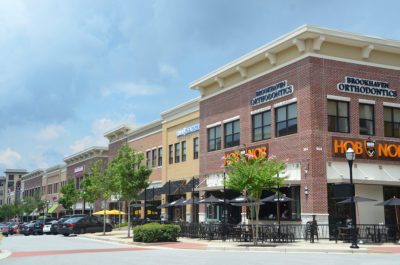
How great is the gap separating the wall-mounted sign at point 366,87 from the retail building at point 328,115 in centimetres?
6

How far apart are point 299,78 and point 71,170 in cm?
5610

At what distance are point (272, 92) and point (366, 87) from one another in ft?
18.3

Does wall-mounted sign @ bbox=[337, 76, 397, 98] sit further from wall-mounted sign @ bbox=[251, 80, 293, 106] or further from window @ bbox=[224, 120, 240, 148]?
window @ bbox=[224, 120, 240, 148]

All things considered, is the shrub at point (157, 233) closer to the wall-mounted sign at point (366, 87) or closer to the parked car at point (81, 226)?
the wall-mounted sign at point (366, 87)

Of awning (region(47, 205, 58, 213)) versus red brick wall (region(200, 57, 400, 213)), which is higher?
red brick wall (region(200, 57, 400, 213))

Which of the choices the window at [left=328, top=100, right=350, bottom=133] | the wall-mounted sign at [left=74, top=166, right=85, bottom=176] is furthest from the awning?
the window at [left=328, top=100, right=350, bottom=133]

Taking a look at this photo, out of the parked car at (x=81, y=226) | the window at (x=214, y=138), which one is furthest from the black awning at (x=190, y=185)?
the parked car at (x=81, y=226)

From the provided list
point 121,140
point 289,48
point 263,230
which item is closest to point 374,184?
point 263,230

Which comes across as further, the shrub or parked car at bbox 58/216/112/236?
parked car at bbox 58/216/112/236

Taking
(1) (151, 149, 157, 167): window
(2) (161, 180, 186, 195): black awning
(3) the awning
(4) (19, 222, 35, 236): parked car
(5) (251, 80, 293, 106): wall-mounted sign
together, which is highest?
(5) (251, 80, 293, 106): wall-mounted sign

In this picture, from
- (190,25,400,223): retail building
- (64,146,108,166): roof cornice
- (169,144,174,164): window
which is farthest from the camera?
(64,146,108,166): roof cornice

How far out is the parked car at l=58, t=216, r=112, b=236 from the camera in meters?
39.0

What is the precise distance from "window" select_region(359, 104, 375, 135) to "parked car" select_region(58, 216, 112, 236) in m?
23.4

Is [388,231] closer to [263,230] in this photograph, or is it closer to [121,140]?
[263,230]
